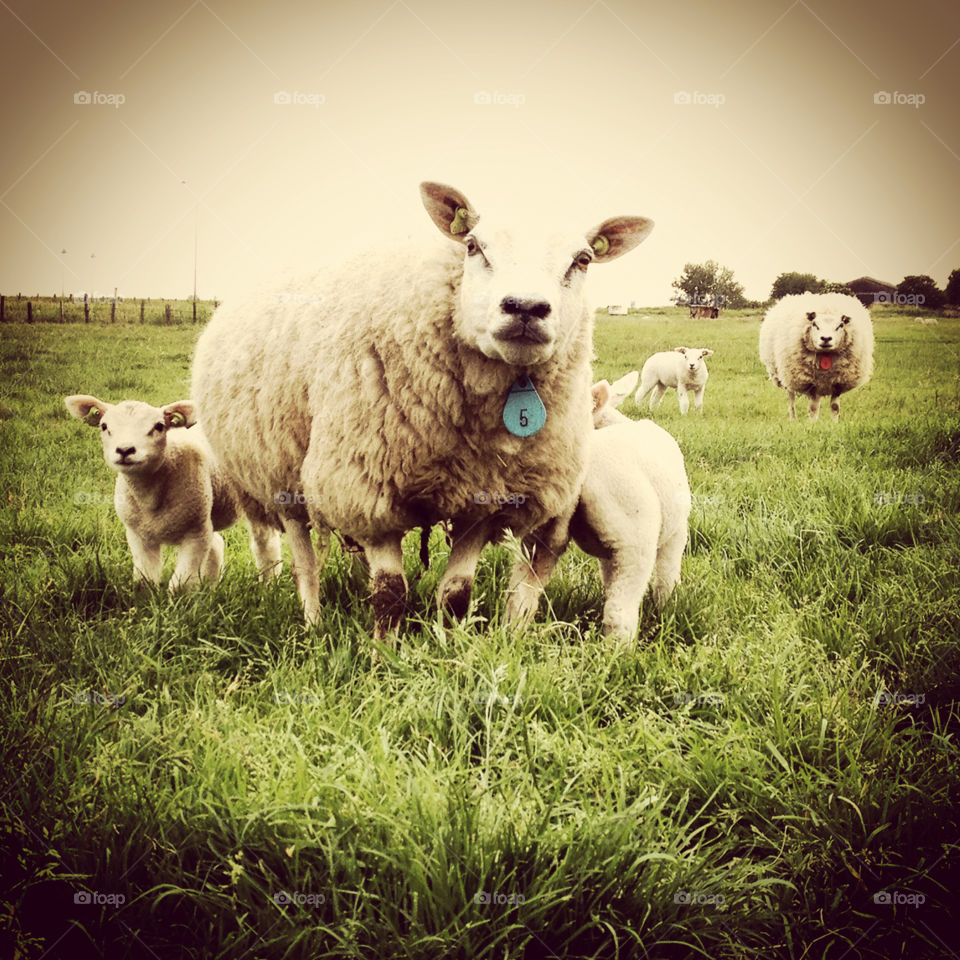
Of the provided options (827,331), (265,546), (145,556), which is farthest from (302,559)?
(827,331)

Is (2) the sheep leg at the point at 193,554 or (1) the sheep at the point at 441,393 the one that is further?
(2) the sheep leg at the point at 193,554

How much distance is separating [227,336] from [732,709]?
9.46 feet

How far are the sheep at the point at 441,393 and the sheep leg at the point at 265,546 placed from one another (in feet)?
3.67

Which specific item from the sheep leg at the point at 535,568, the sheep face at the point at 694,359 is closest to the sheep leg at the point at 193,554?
the sheep leg at the point at 535,568

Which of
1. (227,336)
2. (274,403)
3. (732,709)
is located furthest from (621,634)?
(227,336)

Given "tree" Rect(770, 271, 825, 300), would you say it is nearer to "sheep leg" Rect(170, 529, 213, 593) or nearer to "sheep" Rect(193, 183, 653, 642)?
"sheep" Rect(193, 183, 653, 642)

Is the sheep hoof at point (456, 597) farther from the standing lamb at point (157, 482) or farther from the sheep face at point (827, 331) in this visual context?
the sheep face at point (827, 331)

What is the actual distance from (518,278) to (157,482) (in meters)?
2.35

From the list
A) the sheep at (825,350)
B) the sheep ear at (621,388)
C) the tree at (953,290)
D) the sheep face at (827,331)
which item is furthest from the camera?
the sheep at (825,350)

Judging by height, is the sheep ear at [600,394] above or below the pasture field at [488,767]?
above

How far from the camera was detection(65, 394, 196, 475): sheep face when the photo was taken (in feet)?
11.4

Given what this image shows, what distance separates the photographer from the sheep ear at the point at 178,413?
372 cm

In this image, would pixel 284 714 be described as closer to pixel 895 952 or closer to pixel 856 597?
pixel 895 952

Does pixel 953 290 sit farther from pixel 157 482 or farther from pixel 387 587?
pixel 157 482
